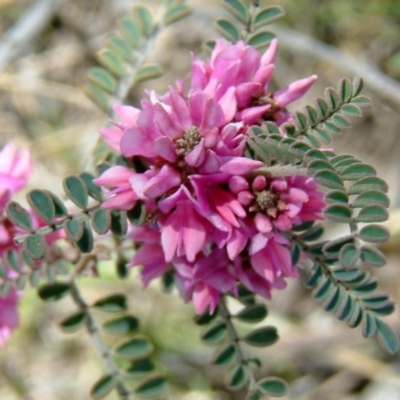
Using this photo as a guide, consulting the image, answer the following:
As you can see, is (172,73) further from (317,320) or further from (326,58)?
(317,320)

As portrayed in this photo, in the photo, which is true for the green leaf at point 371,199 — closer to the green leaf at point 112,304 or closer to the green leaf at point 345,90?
the green leaf at point 345,90

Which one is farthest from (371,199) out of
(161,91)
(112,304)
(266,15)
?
(161,91)

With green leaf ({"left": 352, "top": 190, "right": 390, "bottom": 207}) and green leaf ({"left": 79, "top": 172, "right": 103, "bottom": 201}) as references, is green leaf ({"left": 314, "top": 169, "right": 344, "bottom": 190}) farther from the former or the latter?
green leaf ({"left": 79, "top": 172, "right": 103, "bottom": 201})

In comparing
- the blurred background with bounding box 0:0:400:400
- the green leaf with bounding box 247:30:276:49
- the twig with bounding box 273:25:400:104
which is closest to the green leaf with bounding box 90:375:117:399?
the green leaf with bounding box 247:30:276:49

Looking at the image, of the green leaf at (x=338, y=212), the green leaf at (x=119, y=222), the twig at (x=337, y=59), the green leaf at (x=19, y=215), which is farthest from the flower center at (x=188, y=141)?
the twig at (x=337, y=59)

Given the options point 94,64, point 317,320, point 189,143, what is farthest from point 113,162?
point 94,64
